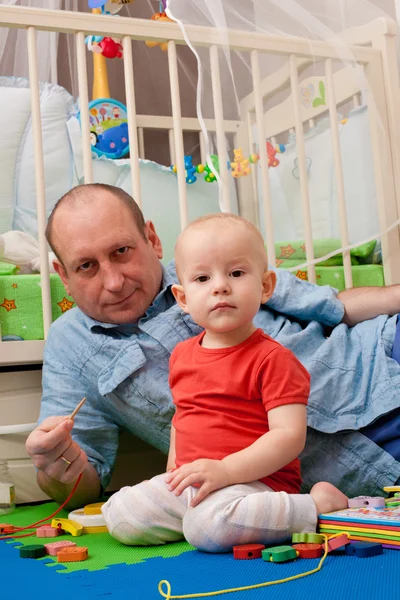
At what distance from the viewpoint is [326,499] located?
1.10 metres

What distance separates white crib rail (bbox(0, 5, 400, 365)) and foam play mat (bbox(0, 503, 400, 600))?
2.12 feet

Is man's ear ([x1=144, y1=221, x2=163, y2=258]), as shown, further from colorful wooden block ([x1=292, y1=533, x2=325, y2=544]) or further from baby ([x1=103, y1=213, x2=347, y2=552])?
colorful wooden block ([x1=292, y1=533, x2=325, y2=544])

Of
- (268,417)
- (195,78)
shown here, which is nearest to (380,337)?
(268,417)

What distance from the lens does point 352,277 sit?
2.00 metres

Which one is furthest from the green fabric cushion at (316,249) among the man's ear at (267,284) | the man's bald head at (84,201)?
the man's ear at (267,284)

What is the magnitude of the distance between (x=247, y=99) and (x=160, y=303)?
0.88m

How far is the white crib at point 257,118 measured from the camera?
1686mm

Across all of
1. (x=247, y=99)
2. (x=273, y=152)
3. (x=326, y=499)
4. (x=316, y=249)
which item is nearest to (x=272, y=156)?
(x=273, y=152)

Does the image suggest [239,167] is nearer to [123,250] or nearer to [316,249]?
[316,249]

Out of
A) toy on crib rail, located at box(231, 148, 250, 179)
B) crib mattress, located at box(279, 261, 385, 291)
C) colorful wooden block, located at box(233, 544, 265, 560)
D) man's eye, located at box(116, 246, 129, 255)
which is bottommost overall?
colorful wooden block, located at box(233, 544, 265, 560)

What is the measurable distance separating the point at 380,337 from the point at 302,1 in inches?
34.3

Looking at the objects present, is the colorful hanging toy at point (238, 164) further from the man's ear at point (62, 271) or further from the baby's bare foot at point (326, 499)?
the baby's bare foot at point (326, 499)

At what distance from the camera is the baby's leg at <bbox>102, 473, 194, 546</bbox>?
112cm

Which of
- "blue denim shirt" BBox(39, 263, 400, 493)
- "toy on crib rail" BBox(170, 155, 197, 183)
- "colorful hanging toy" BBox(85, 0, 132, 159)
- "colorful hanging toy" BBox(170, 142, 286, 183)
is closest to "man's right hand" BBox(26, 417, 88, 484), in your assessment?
"blue denim shirt" BBox(39, 263, 400, 493)
